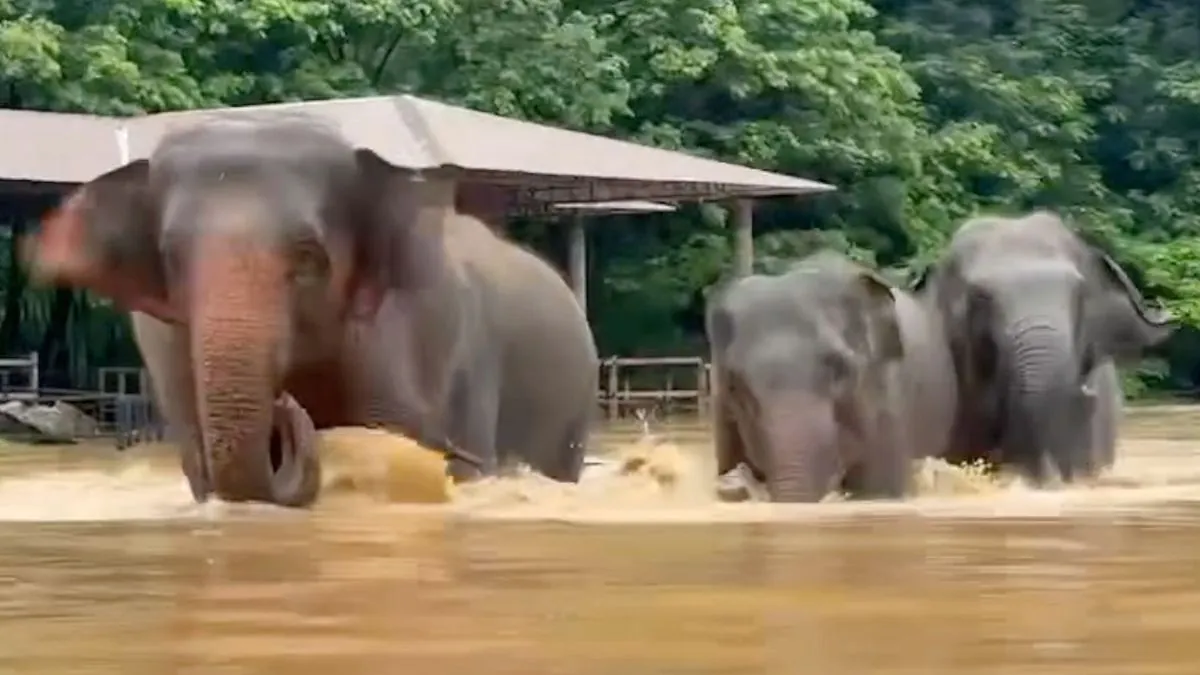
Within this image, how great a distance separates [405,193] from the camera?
309 inches

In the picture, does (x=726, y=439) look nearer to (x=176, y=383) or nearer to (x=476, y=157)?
(x=176, y=383)

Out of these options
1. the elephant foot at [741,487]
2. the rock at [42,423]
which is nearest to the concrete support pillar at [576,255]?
the rock at [42,423]

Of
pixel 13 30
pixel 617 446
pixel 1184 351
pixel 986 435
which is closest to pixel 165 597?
pixel 986 435

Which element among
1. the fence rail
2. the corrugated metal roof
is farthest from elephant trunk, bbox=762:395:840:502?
the corrugated metal roof

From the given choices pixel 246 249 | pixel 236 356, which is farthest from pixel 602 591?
pixel 246 249

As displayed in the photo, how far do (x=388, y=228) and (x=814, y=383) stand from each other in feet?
5.96

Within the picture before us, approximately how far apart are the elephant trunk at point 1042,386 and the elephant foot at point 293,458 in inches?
156

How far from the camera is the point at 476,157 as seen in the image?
1805 cm

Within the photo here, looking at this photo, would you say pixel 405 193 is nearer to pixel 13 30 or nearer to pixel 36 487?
pixel 36 487

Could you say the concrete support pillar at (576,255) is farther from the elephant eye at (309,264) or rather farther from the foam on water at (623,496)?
the elephant eye at (309,264)

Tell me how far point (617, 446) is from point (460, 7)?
11427mm

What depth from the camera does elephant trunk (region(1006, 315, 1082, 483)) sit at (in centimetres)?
1055

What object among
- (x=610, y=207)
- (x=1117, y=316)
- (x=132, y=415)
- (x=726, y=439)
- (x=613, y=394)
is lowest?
(x=613, y=394)

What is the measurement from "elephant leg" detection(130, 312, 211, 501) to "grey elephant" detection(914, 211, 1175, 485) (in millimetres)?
3681
